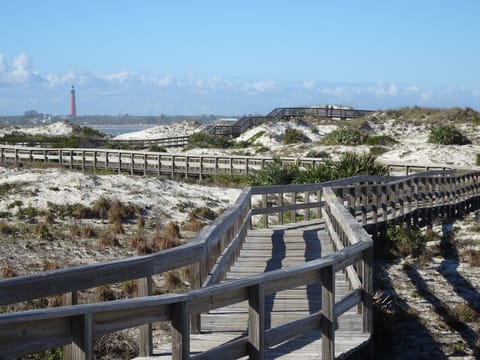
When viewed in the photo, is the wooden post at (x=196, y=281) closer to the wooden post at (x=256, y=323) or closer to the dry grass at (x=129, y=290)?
the wooden post at (x=256, y=323)

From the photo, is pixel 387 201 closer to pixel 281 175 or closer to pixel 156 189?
pixel 281 175

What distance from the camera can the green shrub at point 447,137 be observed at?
47.8 m

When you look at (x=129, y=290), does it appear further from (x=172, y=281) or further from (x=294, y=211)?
(x=294, y=211)

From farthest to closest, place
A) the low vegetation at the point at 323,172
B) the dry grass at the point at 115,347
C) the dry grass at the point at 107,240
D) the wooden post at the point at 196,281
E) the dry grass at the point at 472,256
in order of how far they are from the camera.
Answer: the low vegetation at the point at 323,172
the dry grass at the point at 107,240
the dry grass at the point at 472,256
the dry grass at the point at 115,347
the wooden post at the point at 196,281

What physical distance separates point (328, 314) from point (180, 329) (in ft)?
5.90

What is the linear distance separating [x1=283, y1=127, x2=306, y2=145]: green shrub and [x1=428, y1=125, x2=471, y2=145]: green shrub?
10742 millimetres

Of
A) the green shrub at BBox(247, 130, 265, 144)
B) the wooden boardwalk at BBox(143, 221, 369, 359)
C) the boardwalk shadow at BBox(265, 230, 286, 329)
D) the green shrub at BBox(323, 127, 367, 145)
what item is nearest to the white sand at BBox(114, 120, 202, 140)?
the green shrub at BBox(247, 130, 265, 144)

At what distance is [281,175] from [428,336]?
48.8ft

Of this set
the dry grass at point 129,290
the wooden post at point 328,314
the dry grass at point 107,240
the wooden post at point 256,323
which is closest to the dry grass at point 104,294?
the dry grass at point 129,290

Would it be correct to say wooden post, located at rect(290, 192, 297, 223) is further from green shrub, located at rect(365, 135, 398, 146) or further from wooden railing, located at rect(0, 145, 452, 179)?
green shrub, located at rect(365, 135, 398, 146)

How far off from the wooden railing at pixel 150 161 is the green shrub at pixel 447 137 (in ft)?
48.5

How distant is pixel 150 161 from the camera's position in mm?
38438

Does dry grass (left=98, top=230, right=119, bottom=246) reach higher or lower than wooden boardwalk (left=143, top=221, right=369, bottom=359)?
lower

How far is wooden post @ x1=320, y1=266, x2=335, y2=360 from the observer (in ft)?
22.2
